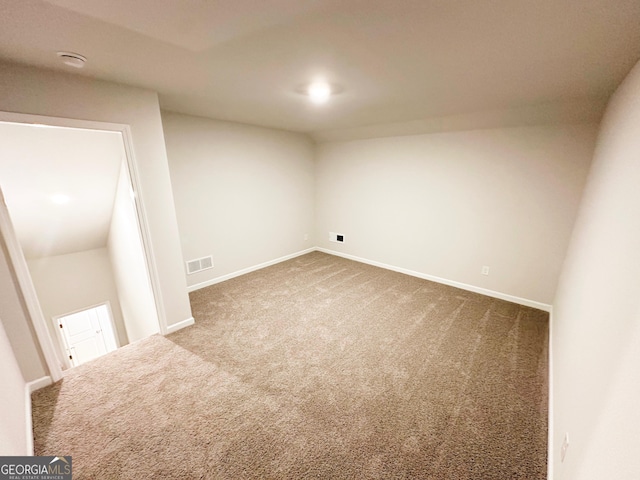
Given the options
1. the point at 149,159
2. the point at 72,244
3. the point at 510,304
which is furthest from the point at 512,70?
the point at 72,244

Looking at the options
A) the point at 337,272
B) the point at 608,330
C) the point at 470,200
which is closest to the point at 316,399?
the point at 608,330

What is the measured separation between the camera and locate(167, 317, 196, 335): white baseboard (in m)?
2.65

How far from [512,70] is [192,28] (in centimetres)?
198

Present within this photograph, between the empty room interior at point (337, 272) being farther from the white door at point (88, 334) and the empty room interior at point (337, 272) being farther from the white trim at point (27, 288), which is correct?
the white door at point (88, 334)

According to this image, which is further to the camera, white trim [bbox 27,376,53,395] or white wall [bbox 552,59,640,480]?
white trim [bbox 27,376,53,395]

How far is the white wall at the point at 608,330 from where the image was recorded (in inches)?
30.5

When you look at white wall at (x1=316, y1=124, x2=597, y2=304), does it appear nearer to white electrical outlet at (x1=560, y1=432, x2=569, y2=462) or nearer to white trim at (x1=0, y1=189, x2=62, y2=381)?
white electrical outlet at (x1=560, y1=432, x2=569, y2=462)

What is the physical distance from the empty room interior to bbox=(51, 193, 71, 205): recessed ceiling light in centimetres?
3

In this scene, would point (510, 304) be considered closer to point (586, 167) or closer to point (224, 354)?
point (586, 167)

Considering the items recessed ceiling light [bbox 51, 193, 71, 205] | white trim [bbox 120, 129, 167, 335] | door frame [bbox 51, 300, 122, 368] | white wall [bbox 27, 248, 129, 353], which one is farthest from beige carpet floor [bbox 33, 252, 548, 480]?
door frame [bbox 51, 300, 122, 368]

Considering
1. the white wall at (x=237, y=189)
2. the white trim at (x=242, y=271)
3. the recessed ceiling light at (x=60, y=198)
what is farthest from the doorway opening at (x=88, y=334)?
the white wall at (x=237, y=189)

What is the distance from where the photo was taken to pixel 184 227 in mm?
3391

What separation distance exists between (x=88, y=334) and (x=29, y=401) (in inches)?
179

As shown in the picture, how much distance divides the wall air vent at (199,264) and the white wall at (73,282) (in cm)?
258
